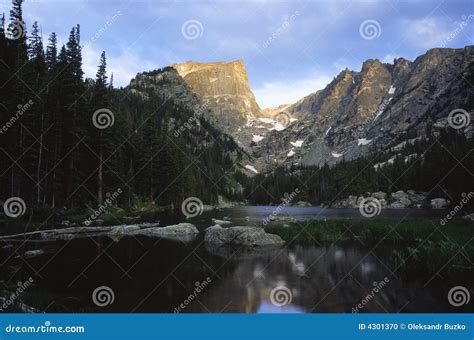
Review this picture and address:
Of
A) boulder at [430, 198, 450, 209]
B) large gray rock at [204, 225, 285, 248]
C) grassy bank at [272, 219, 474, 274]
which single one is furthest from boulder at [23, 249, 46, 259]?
boulder at [430, 198, 450, 209]

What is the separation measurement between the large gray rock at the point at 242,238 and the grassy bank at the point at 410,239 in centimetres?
168

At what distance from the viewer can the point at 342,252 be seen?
2277 cm

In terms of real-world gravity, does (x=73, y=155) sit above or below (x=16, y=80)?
below

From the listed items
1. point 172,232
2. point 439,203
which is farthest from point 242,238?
point 439,203

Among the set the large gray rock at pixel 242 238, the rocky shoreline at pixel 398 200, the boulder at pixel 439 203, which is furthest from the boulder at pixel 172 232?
the rocky shoreline at pixel 398 200

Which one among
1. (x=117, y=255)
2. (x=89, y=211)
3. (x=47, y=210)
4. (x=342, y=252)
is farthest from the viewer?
(x=89, y=211)

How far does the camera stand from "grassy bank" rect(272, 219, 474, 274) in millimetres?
16152

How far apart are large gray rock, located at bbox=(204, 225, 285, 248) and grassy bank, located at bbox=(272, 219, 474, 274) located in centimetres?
168

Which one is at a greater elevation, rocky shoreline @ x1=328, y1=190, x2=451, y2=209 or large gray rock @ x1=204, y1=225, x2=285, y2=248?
large gray rock @ x1=204, y1=225, x2=285, y2=248

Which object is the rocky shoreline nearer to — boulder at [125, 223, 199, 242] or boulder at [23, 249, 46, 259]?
boulder at [125, 223, 199, 242]

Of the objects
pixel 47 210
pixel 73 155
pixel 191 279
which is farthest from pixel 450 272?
pixel 73 155
